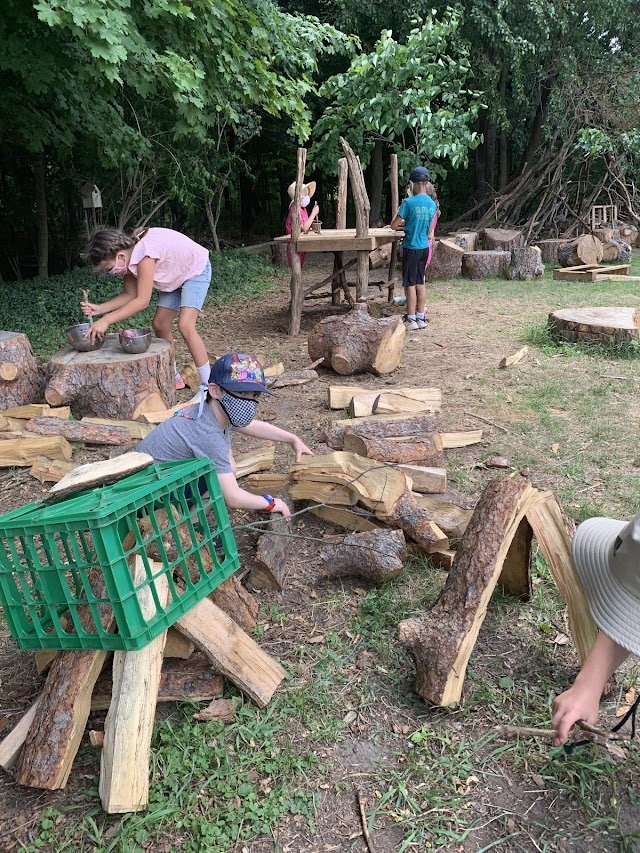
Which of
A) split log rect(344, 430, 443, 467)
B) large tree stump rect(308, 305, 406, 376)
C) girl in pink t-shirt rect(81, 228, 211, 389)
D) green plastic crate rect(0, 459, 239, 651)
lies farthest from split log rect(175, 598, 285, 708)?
large tree stump rect(308, 305, 406, 376)

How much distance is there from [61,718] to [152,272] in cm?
347

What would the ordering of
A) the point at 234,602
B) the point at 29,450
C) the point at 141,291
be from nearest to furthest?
the point at 234,602, the point at 29,450, the point at 141,291

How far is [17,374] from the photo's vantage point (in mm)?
4996

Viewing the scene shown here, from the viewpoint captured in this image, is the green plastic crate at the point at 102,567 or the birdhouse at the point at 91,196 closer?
the green plastic crate at the point at 102,567

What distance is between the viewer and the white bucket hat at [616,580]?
1410 millimetres

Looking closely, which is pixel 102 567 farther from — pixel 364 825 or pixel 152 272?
pixel 152 272

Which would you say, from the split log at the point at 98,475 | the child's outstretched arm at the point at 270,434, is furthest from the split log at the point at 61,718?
the child's outstretched arm at the point at 270,434

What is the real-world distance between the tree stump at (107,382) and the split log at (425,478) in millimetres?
2364

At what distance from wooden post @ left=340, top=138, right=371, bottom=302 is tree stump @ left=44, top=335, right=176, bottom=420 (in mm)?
3580

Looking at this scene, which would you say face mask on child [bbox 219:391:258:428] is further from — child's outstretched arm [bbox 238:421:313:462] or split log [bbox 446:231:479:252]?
split log [bbox 446:231:479:252]

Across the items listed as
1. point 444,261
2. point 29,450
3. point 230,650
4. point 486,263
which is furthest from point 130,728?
point 486,263

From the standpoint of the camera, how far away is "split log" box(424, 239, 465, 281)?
11.7 m

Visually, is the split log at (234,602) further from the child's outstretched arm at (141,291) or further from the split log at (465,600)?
the child's outstretched arm at (141,291)

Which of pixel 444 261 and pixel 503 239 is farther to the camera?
pixel 503 239
